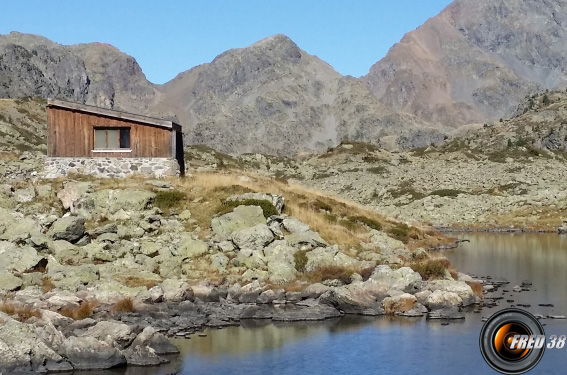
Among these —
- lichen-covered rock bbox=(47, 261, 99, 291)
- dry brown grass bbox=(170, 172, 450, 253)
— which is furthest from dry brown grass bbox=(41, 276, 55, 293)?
dry brown grass bbox=(170, 172, 450, 253)

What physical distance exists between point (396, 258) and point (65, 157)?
2488cm

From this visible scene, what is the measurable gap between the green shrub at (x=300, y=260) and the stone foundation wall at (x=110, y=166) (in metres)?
14.7

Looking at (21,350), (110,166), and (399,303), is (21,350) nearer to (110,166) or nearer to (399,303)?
(399,303)

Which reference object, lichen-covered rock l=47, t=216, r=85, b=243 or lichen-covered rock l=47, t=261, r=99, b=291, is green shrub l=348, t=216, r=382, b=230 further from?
lichen-covered rock l=47, t=261, r=99, b=291

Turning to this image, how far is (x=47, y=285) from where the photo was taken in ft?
107

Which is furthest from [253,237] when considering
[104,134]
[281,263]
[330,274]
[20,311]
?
[104,134]

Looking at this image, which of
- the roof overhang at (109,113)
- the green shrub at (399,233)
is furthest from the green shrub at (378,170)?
the roof overhang at (109,113)

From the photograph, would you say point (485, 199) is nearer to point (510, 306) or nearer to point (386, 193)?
point (386, 193)

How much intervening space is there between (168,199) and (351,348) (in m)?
21.3

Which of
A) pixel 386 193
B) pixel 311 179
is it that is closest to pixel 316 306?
pixel 386 193

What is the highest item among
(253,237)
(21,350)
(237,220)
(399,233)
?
(237,220)

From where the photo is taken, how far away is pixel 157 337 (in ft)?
85.4

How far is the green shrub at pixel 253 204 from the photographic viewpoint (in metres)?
43.5

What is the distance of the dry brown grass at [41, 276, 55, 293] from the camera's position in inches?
1268
